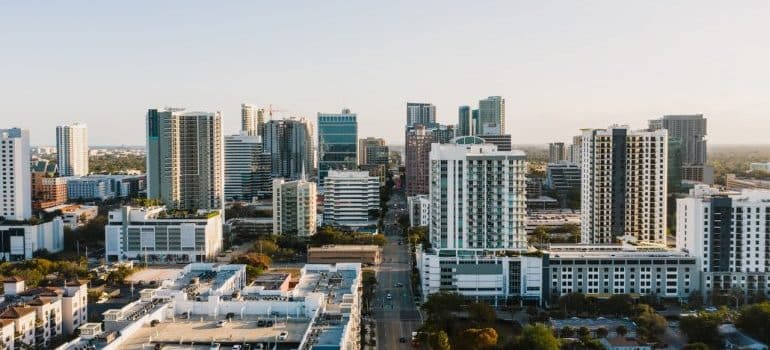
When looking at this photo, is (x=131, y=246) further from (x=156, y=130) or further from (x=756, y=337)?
(x=756, y=337)

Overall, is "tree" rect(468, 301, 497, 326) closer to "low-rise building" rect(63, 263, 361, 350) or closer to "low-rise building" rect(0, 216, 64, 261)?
"low-rise building" rect(63, 263, 361, 350)

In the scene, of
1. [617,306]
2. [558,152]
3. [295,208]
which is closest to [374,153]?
[558,152]

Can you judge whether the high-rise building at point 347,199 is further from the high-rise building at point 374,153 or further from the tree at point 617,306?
the high-rise building at point 374,153

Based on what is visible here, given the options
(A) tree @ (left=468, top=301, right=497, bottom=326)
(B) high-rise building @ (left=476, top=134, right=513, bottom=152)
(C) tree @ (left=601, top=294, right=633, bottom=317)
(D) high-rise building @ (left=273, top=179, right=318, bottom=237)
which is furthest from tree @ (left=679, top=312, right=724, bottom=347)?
(B) high-rise building @ (left=476, top=134, right=513, bottom=152)

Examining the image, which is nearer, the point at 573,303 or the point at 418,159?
the point at 573,303

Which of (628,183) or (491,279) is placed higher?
(628,183)

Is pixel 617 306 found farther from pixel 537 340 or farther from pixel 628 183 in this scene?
pixel 628 183
